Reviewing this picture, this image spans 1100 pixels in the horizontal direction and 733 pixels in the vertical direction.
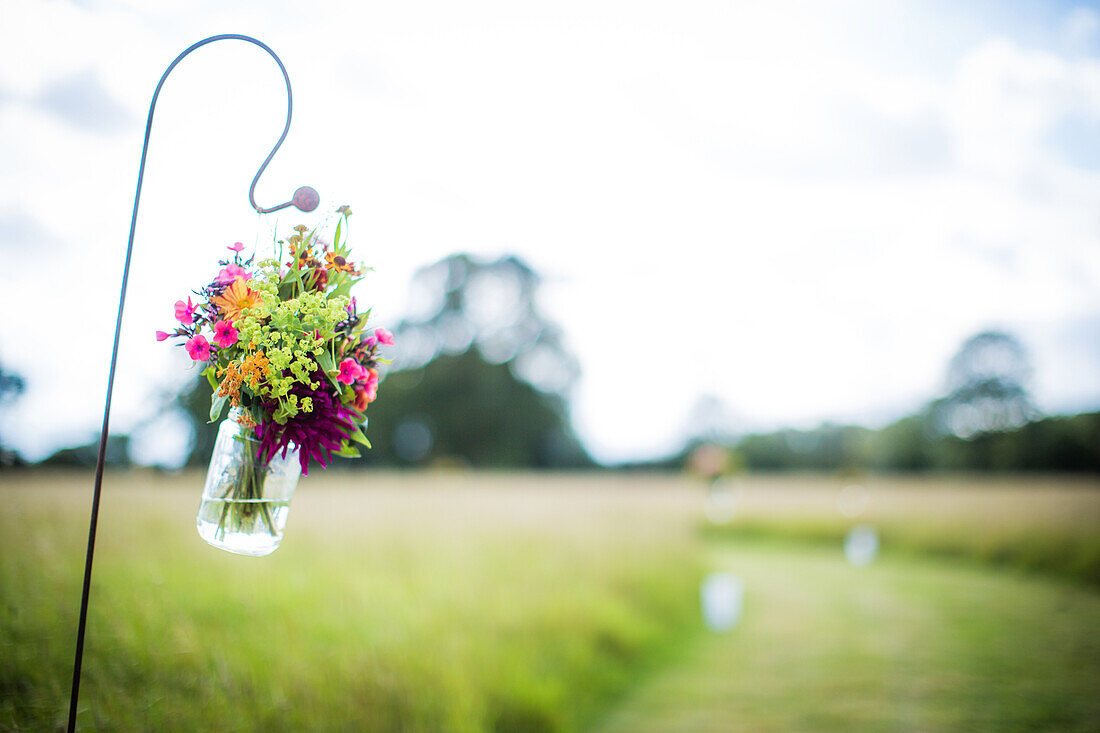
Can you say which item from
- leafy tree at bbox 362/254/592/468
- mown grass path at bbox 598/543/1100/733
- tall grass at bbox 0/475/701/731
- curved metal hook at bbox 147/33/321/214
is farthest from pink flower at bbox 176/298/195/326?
leafy tree at bbox 362/254/592/468

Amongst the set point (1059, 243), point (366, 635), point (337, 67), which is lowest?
point (366, 635)

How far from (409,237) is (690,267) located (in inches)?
320

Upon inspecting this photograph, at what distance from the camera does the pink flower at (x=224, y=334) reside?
183 centimetres

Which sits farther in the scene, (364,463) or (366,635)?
(364,463)

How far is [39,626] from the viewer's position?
8.76ft

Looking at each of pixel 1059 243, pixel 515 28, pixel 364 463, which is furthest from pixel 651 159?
pixel 364 463

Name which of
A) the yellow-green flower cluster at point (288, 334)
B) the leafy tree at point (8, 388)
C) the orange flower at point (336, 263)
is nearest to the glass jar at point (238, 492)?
A: the yellow-green flower cluster at point (288, 334)

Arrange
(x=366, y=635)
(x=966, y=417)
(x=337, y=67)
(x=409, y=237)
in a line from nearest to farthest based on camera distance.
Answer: (x=366, y=635)
(x=337, y=67)
(x=409, y=237)
(x=966, y=417)

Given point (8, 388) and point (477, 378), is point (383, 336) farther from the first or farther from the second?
point (477, 378)

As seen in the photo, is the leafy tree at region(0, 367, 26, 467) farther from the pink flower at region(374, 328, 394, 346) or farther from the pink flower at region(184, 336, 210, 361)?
the pink flower at region(374, 328, 394, 346)

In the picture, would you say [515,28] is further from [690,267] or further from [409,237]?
[690,267]

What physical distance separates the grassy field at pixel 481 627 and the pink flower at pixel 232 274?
1853 mm

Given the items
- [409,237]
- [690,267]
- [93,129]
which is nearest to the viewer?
[93,129]

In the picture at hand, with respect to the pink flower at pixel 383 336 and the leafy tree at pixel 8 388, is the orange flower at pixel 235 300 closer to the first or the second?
the pink flower at pixel 383 336
